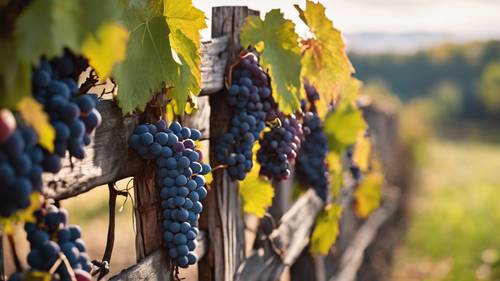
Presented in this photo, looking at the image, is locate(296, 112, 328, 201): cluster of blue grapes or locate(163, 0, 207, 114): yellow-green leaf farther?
locate(296, 112, 328, 201): cluster of blue grapes

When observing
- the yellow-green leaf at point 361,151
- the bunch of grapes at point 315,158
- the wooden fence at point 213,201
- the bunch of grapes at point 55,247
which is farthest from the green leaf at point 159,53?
the yellow-green leaf at point 361,151

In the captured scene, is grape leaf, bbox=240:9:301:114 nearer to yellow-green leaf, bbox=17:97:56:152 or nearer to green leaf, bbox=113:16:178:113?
green leaf, bbox=113:16:178:113

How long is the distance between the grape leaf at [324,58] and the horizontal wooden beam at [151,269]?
0.91 m

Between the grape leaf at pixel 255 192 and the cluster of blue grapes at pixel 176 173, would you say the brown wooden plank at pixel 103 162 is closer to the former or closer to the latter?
the cluster of blue grapes at pixel 176 173

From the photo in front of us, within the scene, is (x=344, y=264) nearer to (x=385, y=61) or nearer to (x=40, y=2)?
(x=40, y=2)

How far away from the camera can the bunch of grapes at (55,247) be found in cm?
135

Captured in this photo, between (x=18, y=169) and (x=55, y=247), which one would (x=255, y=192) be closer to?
(x=55, y=247)

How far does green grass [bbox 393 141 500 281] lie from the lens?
6766 millimetres

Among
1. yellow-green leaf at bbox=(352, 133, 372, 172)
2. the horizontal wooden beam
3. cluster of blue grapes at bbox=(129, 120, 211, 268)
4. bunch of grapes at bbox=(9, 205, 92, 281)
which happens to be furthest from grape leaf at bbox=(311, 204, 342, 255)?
bunch of grapes at bbox=(9, 205, 92, 281)

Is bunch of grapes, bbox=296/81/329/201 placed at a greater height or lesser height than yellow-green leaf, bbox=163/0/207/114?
lesser

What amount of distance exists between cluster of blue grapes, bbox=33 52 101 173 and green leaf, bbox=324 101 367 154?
223 cm

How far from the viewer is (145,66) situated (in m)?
1.72

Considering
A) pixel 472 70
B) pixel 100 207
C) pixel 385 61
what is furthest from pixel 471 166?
pixel 385 61

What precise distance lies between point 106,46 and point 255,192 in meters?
1.47
